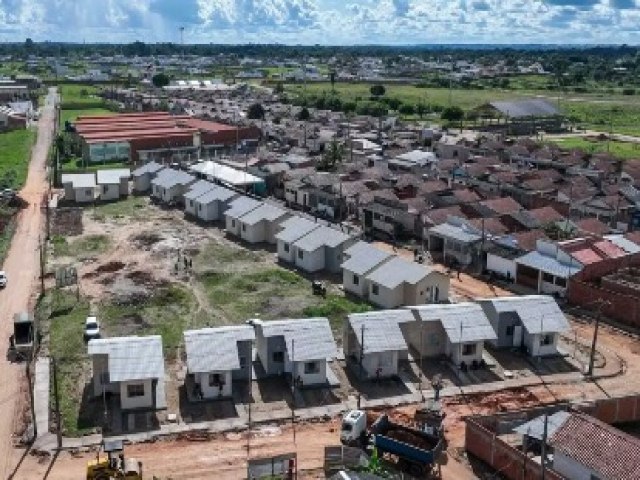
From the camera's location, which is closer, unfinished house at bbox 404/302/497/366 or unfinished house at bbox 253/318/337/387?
unfinished house at bbox 253/318/337/387

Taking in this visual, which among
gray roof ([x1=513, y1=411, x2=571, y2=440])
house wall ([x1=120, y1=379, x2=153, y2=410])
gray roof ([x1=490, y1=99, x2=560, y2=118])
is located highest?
gray roof ([x1=490, y1=99, x2=560, y2=118])

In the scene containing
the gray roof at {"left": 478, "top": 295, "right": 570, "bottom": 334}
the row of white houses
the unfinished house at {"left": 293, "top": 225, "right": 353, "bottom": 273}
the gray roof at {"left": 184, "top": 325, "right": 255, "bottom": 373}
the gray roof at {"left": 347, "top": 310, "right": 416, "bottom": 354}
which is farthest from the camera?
the unfinished house at {"left": 293, "top": 225, "right": 353, "bottom": 273}

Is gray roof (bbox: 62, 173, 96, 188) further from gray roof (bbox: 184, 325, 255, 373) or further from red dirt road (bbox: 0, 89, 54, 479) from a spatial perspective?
gray roof (bbox: 184, 325, 255, 373)

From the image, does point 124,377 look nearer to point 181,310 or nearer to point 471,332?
point 181,310

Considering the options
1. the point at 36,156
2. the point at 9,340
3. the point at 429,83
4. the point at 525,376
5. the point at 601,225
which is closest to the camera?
the point at 525,376

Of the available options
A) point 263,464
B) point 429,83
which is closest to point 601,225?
point 263,464

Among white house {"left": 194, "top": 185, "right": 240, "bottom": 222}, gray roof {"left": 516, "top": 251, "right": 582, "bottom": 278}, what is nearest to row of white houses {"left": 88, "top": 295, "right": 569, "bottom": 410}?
gray roof {"left": 516, "top": 251, "right": 582, "bottom": 278}

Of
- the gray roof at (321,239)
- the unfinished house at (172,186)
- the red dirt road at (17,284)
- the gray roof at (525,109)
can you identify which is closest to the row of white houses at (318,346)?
the red dirt road at (17,284)
